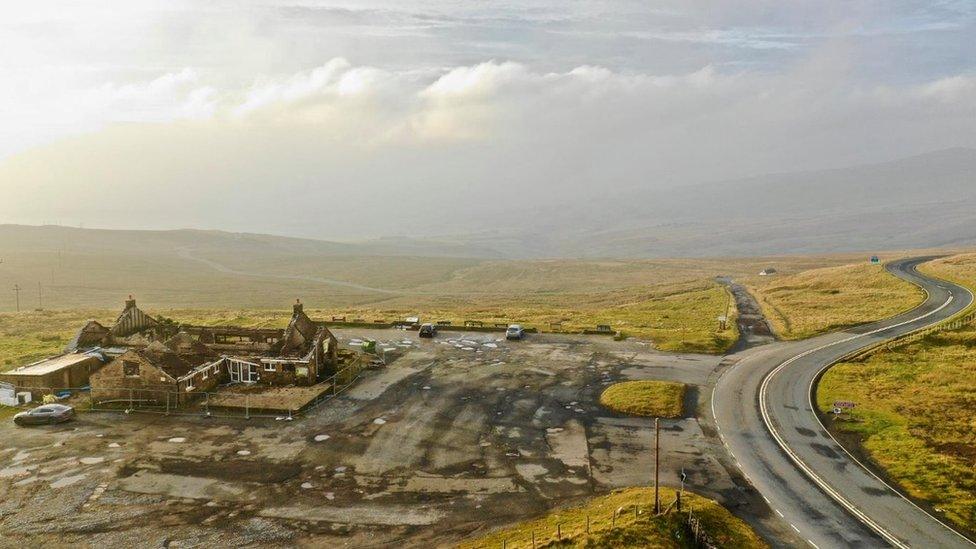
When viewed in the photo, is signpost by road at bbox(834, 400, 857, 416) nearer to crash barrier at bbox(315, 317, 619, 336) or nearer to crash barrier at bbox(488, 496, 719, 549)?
crash barrier at bbox(488, 496, 719, 549)

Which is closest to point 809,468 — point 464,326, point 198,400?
point 198,400

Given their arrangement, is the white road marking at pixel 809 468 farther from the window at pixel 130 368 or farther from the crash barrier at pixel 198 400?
the window at pixel 130 368

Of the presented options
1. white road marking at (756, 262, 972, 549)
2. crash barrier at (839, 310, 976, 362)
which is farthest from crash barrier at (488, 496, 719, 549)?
crash barrier at (839, 310, 976, 362)

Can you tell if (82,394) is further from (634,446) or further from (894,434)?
(894,434)

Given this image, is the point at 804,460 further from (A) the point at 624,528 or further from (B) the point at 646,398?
(A) the point at 624,528

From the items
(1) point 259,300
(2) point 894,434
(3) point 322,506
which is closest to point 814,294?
(2) point 894,434
